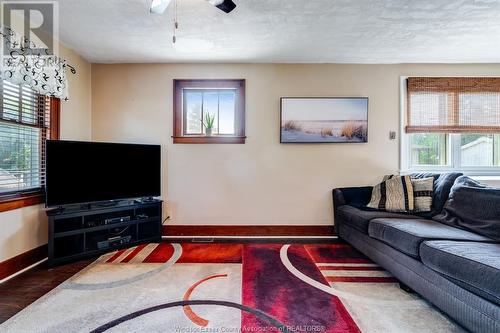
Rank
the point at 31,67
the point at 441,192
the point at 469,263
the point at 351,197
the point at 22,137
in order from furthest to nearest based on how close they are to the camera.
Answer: the point at 351,197
the point at 441,192
the point at 22,137
the point at 31,67
the point at 469,263

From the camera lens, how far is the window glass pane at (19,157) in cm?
213

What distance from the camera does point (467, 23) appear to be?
2.32 m

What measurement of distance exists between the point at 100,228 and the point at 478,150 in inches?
197

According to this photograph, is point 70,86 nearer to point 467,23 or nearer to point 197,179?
point 197,179

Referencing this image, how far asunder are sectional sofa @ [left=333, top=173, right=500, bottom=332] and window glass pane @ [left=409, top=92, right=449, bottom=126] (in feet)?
2.90

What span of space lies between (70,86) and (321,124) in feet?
10.8

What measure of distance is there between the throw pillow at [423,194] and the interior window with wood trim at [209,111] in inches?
86.7

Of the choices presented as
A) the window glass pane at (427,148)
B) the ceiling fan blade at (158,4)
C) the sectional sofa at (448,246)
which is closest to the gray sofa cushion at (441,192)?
the sectional sofa at (448,246)

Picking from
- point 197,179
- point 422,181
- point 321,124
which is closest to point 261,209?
point 197,179

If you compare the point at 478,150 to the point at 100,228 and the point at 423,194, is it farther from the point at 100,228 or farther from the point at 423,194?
the point at 100,228

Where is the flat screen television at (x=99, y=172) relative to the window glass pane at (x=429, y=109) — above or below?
below

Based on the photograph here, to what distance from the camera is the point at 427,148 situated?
331cm

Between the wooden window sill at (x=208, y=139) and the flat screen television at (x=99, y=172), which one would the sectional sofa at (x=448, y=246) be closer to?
the wooden window sill at (x=208, y=139)

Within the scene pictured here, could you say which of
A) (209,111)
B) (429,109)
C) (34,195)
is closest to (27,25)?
(34,195)
